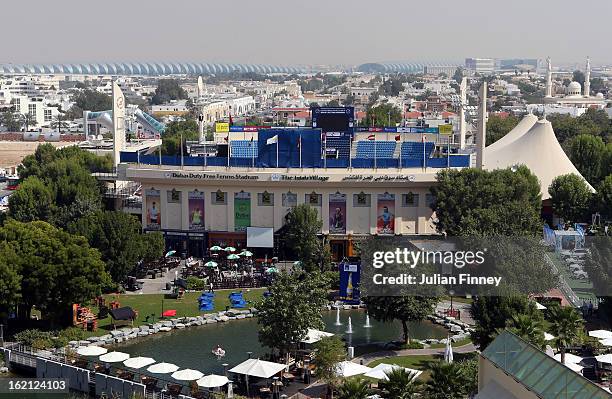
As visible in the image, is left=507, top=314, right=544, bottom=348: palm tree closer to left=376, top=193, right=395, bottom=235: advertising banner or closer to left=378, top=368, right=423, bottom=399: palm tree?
left=378, top=368, right=423, bottom=399: palm tree

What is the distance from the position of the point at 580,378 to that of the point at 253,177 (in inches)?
1490

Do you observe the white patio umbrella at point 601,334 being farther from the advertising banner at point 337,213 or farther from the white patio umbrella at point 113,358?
the advertising banner at point 337,213

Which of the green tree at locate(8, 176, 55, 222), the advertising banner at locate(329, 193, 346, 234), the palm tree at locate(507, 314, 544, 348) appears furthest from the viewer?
the advertising banner at locate(329, 193, 346, 234)

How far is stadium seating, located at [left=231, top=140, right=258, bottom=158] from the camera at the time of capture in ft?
200

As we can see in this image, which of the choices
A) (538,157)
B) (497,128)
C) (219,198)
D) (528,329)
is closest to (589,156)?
(538,157)

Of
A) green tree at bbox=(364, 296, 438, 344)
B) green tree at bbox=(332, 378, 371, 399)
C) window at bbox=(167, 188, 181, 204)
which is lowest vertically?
green tree at bbox=(364, 296, 438, 344)

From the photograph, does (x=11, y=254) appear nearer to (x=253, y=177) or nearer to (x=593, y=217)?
(x=253, y=177)

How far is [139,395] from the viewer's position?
95.2 feet

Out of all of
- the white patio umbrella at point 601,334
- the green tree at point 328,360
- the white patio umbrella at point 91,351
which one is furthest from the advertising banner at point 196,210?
the white patio umbrella at point 601,334

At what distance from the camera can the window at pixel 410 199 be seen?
54.5 metres

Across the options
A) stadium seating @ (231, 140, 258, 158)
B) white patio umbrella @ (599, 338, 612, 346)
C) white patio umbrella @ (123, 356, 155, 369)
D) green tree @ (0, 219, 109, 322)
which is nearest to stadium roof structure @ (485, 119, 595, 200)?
stadium seating @ (231, 140, 258, 158)

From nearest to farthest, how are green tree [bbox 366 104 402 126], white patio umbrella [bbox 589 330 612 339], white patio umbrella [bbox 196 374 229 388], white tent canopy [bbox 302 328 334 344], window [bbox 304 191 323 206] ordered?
1. white patio umbrella [bbox 196 374 229 388]
2. white patio umbrella [bbox 589 330 612 339]
3. white tent canopy [bbox 302 328 334 344]
4. window [bbox 304 191 323 206]
5. green tree [bbox 366 104 402 126]

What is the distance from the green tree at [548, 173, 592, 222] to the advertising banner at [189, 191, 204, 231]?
70.7 feet

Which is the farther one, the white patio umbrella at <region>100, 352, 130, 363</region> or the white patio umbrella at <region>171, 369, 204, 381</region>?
the white patio umbrella at <region>100, 352, 130, 363</region>
